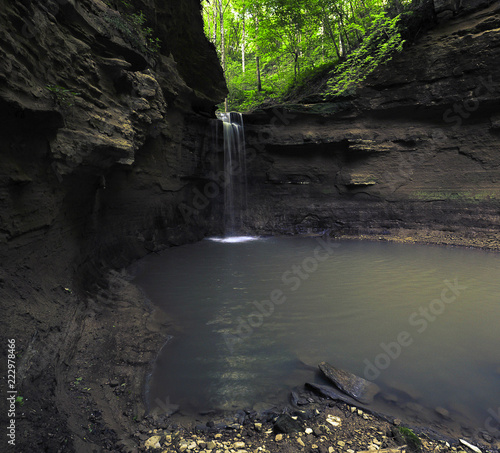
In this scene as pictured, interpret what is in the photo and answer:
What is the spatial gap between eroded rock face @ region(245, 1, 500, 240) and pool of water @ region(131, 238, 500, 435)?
4.49m

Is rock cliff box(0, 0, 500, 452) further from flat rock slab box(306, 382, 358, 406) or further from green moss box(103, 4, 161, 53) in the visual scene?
flat rock slab box(306, 382, 358, 406)

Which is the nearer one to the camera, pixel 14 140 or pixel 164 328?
pixel 14 140

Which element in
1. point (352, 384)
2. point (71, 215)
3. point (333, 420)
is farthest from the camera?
point (71, 215)

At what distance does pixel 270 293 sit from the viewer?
6348mm

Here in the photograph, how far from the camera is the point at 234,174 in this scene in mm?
14812

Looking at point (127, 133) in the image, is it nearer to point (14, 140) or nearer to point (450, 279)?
point (14, 140)

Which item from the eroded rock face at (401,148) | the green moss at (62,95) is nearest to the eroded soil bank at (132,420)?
the green moss at (62,95)

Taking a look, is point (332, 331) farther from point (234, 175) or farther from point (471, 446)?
point (234, 175)

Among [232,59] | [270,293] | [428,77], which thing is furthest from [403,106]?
[232,59]

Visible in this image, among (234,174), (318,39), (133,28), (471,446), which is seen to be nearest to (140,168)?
(133,28)

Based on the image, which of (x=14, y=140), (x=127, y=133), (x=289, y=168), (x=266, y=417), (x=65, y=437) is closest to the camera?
(x=65, y=437)

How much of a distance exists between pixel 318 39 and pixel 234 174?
10.0 m

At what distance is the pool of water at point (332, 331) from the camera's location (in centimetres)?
331

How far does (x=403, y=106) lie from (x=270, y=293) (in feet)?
36.6
